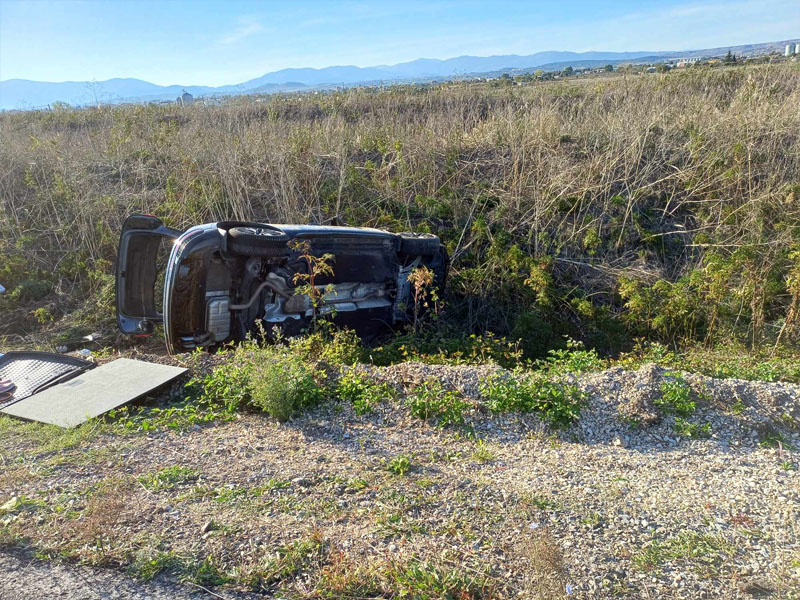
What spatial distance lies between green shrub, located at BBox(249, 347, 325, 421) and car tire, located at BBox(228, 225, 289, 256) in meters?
1.05

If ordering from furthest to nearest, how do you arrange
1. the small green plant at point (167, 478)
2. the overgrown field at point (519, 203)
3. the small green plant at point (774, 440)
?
the overgrown field at point (519, 203)
the small green plant at point (774, 440)
the small green plant at point (167, 478)

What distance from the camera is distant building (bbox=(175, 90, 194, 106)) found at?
1523cm

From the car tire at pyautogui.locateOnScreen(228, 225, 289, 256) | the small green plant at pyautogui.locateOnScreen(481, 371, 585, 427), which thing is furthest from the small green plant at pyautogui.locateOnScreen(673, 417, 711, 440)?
the car tire at pyautogui.locateOnScreen(228, 225, 289, 256)

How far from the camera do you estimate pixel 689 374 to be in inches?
180

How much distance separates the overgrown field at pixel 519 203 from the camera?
705 centimetres

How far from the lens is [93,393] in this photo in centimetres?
474

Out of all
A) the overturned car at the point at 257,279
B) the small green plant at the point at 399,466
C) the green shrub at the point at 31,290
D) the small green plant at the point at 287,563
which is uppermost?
the overturned car at the point at 257,279

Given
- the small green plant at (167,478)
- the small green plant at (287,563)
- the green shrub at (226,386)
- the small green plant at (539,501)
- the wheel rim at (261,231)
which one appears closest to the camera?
the small green plant at (287,563)

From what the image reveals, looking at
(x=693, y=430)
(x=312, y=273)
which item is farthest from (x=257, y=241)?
(x=693, y=430)

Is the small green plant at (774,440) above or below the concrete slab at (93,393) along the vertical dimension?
below

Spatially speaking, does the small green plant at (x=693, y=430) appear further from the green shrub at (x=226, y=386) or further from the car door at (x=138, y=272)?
the car door at (x=138, y=272)

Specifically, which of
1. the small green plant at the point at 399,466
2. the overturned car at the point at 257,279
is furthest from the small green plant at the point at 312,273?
the small green plant at the point at 399,466

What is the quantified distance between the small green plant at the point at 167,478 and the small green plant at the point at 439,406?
1.63 m

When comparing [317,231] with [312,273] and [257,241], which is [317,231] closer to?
[312,273]
